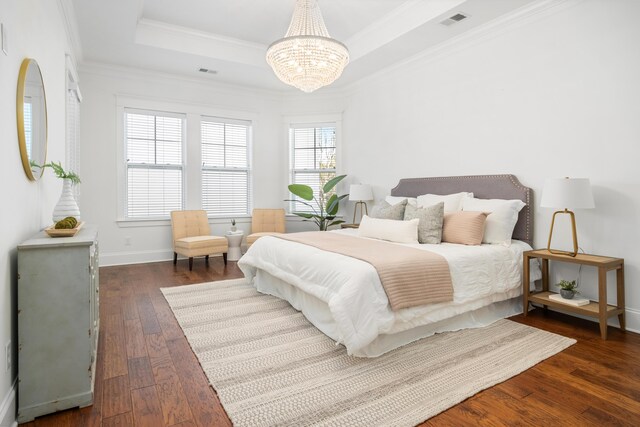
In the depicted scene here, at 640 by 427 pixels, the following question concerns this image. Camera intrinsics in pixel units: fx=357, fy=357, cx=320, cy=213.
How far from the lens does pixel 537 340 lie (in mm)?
2682

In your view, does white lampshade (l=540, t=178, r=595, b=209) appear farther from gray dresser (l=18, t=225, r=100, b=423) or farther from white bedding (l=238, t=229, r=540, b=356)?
gray dresser (l=18, t=225, r=100, b=423)

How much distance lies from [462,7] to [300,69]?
1.70 meters

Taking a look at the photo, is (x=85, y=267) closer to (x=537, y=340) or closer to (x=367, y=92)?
(x=537, y=340)

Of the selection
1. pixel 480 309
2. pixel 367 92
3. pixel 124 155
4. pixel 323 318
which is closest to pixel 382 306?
pixel 323 318

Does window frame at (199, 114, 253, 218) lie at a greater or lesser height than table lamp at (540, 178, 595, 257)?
greater

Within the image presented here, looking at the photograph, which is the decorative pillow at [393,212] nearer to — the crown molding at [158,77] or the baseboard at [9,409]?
the baseboard at [9,409]

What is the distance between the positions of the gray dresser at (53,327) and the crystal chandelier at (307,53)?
7.97 ft

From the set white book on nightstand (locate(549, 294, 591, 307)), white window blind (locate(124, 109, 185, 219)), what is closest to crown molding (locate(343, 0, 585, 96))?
white book on nightstand (locate(549, 294, 591, 307))

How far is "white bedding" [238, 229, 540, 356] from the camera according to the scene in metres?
2.25

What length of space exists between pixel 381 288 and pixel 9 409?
2023mm

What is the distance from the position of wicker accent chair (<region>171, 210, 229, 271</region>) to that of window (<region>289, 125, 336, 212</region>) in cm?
171

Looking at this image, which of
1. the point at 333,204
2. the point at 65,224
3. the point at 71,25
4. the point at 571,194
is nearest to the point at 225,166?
the point at 333,204

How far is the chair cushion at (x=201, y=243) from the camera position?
5.01 meters

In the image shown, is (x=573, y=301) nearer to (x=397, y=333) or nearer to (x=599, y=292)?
(x=599, y=292)
